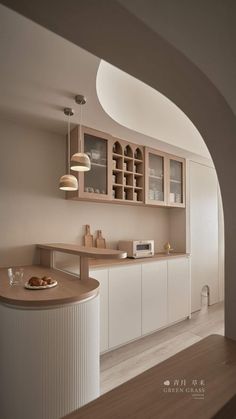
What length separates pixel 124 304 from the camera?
2701 millimetres

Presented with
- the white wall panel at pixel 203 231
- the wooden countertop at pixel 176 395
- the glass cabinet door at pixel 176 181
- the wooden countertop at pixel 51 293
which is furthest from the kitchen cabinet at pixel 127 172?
the wooden countertop at pixel 176 395

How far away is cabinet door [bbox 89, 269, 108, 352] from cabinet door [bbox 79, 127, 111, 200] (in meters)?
0.80

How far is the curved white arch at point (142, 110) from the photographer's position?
252 centimetres

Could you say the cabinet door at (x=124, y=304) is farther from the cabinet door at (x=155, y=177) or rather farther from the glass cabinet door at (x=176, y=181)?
the glass cabinet door at (x=176, y=181)

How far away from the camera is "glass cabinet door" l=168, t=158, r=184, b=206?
3.64 metres

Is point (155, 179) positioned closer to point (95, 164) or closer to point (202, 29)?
point (95, 164)

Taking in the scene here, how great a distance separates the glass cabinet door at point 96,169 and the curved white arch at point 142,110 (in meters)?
0.33

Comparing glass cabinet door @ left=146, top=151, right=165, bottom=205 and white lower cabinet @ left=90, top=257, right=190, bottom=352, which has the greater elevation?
glass cabinet door @ left=146, top=151, right=165, bottom=205

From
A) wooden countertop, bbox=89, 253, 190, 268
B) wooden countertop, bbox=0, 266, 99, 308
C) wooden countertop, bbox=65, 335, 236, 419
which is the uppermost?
wooden countertop, bbox=65, 335, 236, 419

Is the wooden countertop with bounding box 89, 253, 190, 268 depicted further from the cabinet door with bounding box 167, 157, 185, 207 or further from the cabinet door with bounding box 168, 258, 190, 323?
the cabinet door with bounding box 167, 157, 185, 207

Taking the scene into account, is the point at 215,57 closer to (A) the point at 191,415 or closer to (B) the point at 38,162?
(A) the point at 191,415

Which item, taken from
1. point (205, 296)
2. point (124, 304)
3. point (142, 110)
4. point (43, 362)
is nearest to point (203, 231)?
point (205, 296)

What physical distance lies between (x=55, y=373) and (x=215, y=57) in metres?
1.68

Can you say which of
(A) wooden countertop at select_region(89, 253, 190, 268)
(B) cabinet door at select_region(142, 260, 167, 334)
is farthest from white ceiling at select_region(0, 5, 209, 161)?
(B) cabinet door at select_region(142, 260, 167, 334)
